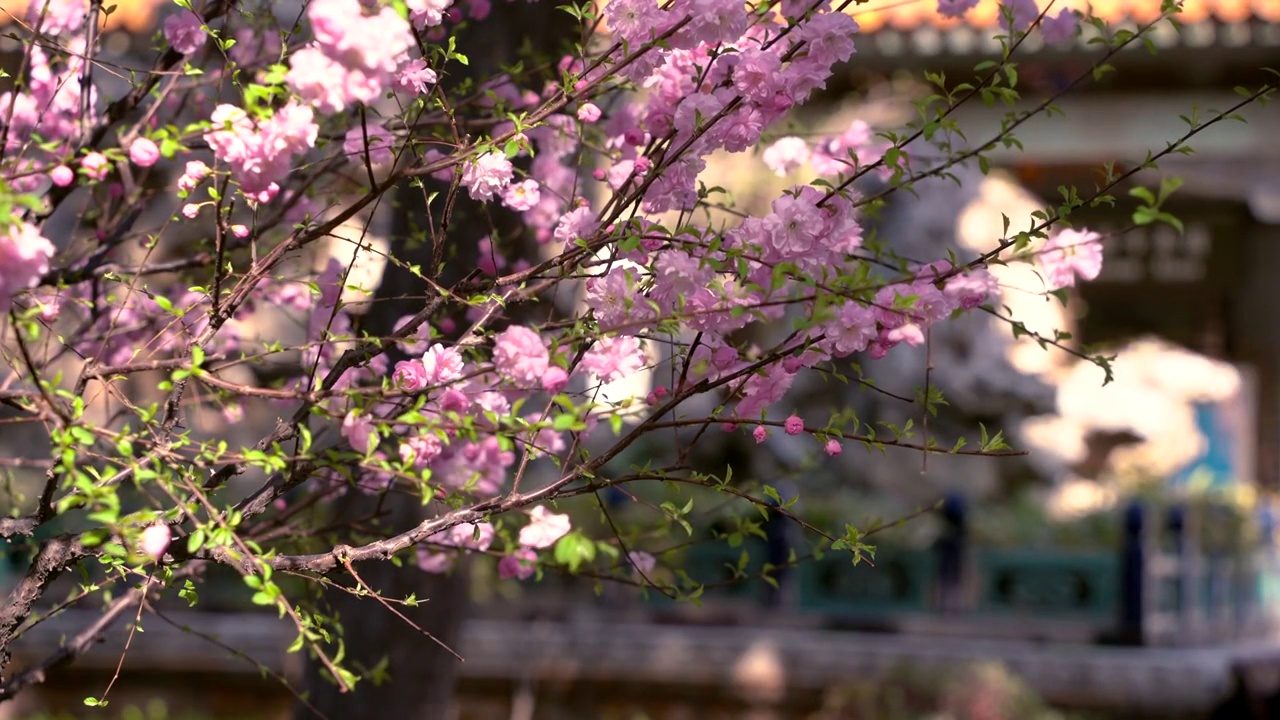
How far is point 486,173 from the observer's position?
252 centimetres

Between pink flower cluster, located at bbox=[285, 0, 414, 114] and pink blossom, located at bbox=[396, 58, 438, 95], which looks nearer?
pink flower cluster, located at bbox=[285, 0, 414, 114]

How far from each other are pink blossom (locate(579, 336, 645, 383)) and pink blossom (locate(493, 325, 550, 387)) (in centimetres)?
27

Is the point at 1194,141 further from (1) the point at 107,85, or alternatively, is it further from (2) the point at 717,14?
(2) the point at 717,14

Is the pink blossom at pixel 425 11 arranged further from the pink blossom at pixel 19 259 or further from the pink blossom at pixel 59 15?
the pink blossom at pixel 59 15

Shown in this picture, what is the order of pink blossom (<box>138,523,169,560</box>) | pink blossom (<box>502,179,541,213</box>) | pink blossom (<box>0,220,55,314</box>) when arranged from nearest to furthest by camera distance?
pink blossom (<box>0,220,55,314</box>) < pink blossom (<box>138,523,169,560</box>) < pink blossom (<box>502,179,541,213</box>)

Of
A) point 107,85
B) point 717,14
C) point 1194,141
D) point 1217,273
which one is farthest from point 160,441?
point 1217,273

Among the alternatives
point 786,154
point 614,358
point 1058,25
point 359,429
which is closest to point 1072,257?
point 1058,25

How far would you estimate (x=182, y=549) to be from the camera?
2465 mm

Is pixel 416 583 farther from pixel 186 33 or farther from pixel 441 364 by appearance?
pixel 441 364

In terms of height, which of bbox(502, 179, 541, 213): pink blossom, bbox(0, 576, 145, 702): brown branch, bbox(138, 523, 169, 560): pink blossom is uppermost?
bbox(502, 179, 541, 213): pink blossom

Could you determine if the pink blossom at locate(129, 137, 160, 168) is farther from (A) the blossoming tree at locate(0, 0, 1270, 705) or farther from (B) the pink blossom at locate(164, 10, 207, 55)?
(B) the pink blossom at locate(164, 10, 207, 55)

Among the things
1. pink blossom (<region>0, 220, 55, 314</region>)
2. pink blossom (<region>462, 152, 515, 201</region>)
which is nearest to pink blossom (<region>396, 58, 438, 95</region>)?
pink blossom (<region>462, 152, 515, 201</region>)

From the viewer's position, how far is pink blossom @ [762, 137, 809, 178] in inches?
131

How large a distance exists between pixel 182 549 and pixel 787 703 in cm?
564
